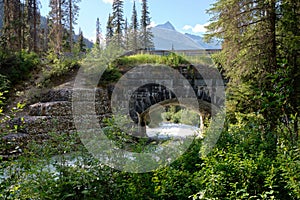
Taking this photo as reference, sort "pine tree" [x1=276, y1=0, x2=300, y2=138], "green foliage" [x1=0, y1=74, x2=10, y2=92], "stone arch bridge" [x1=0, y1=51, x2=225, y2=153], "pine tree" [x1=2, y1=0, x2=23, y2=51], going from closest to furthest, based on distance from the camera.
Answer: "green foliage" [x1=0, y1=74, x2=10, y2=92]
"pine tree" [x1=276, y1=0, x2=300, y2=138]
"stone arch bridge" [x1=0, y1=51, x2=225, y2=153]
"pine tree" [x1=2, y1=0, x2=23, y2=51]

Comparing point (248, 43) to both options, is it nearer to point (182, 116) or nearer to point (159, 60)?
point (159, 60)

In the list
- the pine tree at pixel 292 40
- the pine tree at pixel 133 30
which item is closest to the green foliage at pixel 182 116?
the pine tree at pixel 133 30

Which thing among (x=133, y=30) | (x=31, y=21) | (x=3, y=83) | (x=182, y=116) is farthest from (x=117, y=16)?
(x=3, y=83)

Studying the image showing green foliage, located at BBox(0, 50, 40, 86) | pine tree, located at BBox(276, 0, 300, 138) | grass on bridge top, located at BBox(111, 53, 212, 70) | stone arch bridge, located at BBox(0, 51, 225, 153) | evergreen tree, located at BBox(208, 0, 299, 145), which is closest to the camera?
pine tree, located at BBox(276, 0, 300, 138)

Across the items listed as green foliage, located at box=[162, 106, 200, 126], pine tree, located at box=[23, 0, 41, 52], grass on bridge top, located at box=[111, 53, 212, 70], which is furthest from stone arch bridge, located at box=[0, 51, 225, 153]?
pine tree, located at box=[23, 0, 41, 52]

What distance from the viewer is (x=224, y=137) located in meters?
3.54

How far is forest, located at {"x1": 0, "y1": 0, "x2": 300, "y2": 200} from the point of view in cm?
211

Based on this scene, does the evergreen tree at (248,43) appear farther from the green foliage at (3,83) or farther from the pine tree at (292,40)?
the green foliage at (3,83)

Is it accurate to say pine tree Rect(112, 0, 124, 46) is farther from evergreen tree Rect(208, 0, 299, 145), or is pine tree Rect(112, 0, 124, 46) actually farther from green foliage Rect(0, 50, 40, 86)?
evergreen tree Rect(208, 0, 299, 145)

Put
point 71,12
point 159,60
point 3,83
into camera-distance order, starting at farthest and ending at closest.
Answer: point 71,12 → point 159,60 → point 3,83

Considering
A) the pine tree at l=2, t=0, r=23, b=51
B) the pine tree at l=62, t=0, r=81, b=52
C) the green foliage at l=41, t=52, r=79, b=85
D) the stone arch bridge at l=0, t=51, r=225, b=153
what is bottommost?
the stone arch bridge at l=0, t=51, r=225, b=153

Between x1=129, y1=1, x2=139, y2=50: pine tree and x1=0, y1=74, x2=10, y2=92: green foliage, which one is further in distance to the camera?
x1=129, y1=1, x2=139, y2=50: pine tree

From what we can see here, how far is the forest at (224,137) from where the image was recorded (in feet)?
6.92

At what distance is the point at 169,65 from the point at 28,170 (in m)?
7.20
